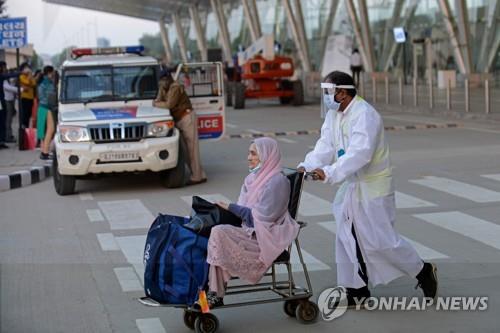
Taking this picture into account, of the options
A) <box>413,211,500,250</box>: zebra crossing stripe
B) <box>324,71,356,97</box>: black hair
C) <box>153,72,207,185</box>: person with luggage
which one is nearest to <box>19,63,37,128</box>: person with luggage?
<box>153,72,207,185</box>: person with luggage

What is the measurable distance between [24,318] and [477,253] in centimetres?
417

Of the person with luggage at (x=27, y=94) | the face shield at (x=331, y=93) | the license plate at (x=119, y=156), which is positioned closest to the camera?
the face shield at (x=331, y=93)

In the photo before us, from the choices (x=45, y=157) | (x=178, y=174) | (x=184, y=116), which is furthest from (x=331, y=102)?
(x=45, y=157)

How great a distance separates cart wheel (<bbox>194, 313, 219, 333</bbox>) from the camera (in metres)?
6.23

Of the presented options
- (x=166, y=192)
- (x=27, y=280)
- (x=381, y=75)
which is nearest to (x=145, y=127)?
(x=166, y=192)

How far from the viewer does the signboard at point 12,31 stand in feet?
65.2

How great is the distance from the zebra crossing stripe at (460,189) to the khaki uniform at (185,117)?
10.7 feet

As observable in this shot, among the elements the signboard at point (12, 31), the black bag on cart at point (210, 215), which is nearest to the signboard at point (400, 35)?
the signboard at point (12, 31)

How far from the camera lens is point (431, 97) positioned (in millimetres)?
28797

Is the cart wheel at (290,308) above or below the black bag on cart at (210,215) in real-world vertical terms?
below

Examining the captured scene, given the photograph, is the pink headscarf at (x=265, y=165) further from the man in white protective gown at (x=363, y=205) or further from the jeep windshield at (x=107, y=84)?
the jeep windshield at (x=107, y=84)

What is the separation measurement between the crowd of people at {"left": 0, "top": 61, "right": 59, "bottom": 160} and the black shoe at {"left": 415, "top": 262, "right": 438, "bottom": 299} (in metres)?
9.00

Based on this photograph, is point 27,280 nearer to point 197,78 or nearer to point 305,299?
point 305,299

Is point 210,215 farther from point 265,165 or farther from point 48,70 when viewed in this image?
point 48,70
